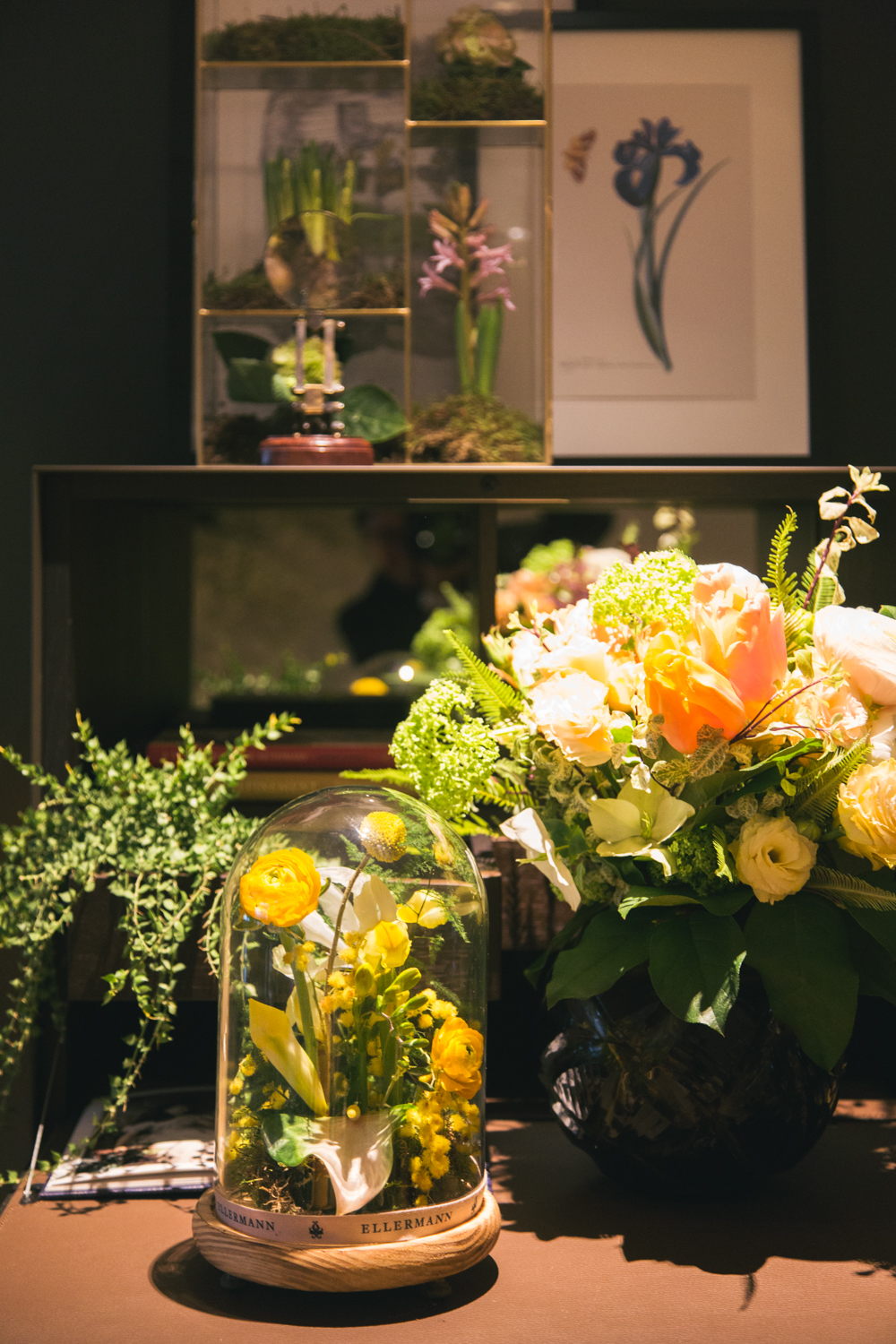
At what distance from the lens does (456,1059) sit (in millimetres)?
697

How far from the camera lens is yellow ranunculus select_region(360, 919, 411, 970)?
70 cm

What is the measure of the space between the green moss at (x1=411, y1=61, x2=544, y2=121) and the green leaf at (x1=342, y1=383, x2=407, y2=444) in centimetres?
29

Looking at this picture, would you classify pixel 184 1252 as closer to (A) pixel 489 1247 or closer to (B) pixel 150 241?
(A) pixel 489 1247

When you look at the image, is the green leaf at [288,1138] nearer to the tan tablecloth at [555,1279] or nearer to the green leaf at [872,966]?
the tan tablecloth at [555,1279]

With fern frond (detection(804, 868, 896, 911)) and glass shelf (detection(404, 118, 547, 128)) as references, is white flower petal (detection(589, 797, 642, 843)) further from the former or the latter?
glass shelf (detection(404, 118, 547, 128))

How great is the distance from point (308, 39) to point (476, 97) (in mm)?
185

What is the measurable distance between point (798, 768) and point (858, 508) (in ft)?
1.47

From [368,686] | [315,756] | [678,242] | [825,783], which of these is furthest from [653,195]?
[825,783]

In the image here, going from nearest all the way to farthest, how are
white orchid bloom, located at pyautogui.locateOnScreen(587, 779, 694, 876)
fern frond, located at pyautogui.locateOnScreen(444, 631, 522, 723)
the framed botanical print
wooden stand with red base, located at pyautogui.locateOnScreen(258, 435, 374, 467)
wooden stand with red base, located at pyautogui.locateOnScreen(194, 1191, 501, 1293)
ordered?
wooden stand with red base, located at pyautogui.locateOnScreen(194, 1191, 501, 1293), white orchid bloom, located at pyautogui.locateOnScreen(587, 779, 694, 876), fern frond, located at pyautogui.locateOnScreen(444, 631, 522, 723), wooden stand with red base, located at pyautogui.locateOnScreen(258, 435, 374, 467), the framed botanical print

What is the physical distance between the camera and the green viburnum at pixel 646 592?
2.56 ft

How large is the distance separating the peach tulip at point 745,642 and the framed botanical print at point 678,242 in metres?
0.71

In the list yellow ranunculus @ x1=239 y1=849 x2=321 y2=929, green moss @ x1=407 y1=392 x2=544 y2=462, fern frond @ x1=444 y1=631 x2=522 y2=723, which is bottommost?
yellow ranunculus @ x1=239 y1=849 x2=321 y2=929

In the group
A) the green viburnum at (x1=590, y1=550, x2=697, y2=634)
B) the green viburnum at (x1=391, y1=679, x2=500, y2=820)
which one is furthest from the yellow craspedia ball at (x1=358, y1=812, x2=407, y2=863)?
the green viburnum at (x1=590, y1=550, x2=697, y2=634)

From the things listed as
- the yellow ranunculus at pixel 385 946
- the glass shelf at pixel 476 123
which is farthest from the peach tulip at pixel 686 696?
the glass shelf at pixel 476 123
